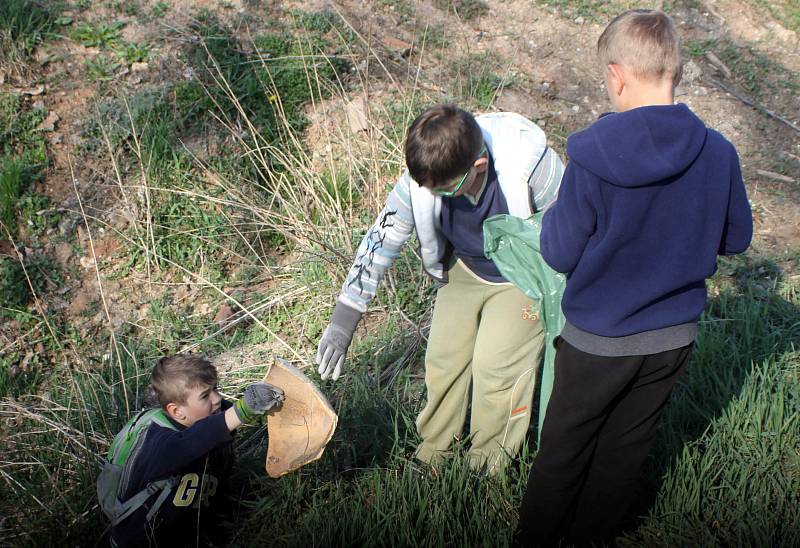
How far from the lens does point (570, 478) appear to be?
2336 millimetres

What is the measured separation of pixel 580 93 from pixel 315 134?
2.22 metres

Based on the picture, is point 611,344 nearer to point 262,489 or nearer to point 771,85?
point 262,489

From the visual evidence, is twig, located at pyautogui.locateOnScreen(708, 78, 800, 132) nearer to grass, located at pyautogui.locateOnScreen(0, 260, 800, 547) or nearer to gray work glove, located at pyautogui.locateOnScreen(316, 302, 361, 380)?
grass, located at pyautogui.locateOnScreen(0, 260, 800, 547)

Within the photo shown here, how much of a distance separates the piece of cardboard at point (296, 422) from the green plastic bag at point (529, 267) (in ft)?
2.52

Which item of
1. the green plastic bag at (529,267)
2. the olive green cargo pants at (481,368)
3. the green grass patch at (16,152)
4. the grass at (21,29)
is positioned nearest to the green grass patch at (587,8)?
the grass at (21,29)

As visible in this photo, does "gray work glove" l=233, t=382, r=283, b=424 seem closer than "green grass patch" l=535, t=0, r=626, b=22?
Yes

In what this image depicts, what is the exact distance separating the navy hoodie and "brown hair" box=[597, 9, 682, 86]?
0.11 meters

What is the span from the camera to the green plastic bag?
97.6 inches

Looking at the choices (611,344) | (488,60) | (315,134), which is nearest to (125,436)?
(611,344)

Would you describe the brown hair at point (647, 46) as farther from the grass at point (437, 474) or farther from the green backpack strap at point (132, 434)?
the green backpack strap at point (132, 434)

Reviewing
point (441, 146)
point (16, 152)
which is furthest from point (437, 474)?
point (16, 152)

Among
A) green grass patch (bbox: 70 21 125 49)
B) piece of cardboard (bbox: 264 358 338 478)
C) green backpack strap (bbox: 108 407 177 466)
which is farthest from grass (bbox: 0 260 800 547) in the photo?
green grass patch (bbox: 70 21 125 49)

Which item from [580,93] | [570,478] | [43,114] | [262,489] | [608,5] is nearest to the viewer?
[570,478]

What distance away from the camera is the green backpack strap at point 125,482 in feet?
8.22
